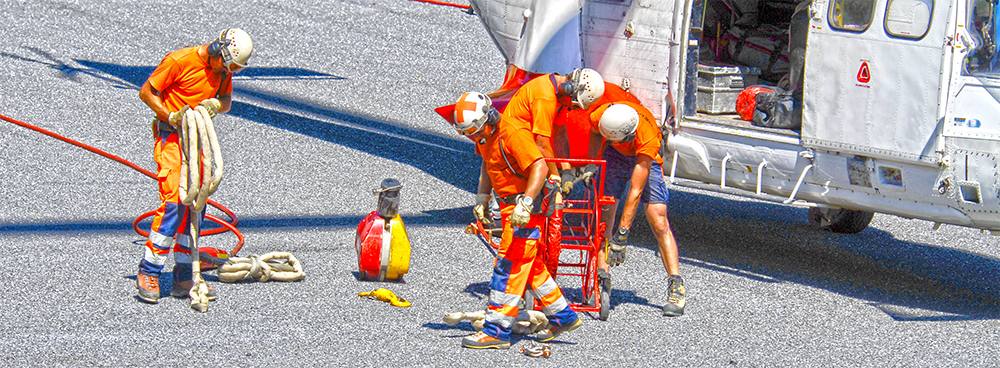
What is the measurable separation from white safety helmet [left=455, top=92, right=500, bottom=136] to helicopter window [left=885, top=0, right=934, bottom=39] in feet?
9.96

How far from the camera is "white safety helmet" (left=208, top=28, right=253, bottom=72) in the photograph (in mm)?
6168

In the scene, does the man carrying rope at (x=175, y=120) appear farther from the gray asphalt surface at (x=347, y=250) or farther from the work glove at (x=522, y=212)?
the work glove at (x=522, y=212)

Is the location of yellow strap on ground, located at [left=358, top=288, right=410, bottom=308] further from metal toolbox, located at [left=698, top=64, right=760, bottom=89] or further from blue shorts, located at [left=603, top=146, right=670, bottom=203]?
metal toolbox, located at [left=698, top=64, right=760, bottom=89]

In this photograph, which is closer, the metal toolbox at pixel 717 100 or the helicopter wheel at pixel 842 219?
the metal toolbox at pixel 717 100

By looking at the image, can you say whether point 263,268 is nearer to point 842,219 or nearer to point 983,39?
point 983,39

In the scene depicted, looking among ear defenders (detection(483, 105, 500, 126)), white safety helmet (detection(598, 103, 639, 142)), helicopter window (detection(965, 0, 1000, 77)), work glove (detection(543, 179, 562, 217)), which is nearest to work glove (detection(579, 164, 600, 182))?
white safety helmet (detection(598, 103, 639, 142))

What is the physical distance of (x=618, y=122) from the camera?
244 inches

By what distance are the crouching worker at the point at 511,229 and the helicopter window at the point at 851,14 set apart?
108 inches

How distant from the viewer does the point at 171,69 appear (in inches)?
243

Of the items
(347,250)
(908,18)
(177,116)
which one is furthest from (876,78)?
(177,116)

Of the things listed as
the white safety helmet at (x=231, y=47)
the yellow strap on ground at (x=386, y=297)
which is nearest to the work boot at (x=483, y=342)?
the yellow strap on ground at (x=386, y=297)

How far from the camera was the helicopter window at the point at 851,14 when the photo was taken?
6805 millimetres

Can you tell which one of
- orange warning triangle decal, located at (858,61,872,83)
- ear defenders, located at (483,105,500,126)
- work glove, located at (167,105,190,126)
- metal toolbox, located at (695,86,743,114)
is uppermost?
orange warning triangle decal, located at (858,61,872,83)

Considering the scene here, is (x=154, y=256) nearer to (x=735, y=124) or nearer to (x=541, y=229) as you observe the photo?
(x=541, y=229)
